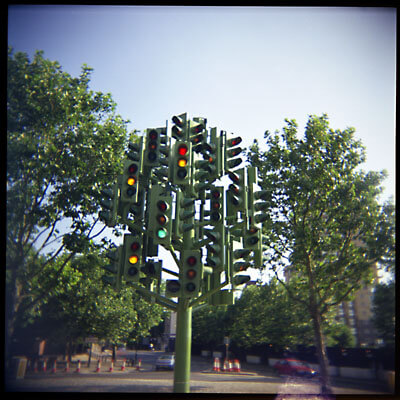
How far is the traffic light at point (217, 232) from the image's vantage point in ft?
20.5

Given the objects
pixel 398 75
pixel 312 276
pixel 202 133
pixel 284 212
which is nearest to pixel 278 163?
pixel 284 212

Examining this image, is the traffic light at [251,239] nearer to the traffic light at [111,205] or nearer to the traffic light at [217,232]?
the traffic light at [217,232]

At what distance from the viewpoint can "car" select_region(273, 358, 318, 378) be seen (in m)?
18.0

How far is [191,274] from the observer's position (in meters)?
5.84

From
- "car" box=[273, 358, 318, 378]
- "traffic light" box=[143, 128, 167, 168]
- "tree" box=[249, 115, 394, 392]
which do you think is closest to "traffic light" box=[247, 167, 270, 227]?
"traffic light" box=[143, 128, 167, 168]

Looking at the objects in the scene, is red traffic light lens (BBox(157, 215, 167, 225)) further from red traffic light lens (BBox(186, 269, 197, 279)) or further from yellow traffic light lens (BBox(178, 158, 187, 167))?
yellow traffic light lens (BBox(178, 158, 187, 167))

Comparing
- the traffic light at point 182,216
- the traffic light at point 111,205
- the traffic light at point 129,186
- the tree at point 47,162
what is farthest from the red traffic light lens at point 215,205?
the tree at point 47,162

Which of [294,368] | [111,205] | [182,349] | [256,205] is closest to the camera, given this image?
[256,205]

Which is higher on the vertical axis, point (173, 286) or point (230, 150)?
point (230, 150)

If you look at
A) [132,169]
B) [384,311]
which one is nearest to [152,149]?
[132,169]

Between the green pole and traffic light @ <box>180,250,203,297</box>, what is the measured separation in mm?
1523

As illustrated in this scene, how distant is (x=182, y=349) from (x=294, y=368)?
47.0ft

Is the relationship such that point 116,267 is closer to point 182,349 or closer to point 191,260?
point 191,260

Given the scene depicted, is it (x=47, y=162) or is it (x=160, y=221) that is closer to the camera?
(x=160, y=221)
